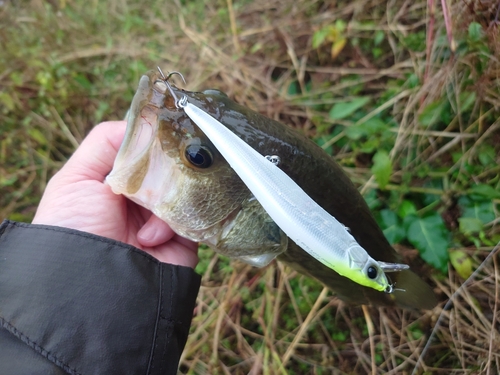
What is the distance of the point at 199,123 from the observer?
4.40 ft

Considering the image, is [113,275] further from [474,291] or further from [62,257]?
[474,291]

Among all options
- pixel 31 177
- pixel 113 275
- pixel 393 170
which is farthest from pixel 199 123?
pixel 31 177

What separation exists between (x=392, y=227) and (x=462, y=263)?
1.37ft

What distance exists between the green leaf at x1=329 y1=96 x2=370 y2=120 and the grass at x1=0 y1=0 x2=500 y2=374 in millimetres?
11

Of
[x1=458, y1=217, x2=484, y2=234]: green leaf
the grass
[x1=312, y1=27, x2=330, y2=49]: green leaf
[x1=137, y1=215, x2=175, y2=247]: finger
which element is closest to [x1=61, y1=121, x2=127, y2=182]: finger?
[x1=137, y1=215, x2=175, y2=247]: finger

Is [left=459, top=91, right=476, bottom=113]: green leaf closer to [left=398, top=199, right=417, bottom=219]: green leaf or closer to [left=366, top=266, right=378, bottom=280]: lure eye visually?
[left=398, top=199, right=417, bottom=219]: green leaf

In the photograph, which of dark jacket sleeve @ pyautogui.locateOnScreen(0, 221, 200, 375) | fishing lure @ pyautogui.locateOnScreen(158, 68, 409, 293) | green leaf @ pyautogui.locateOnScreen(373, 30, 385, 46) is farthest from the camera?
green leaf @ pyautogui.locateOnScreen(373, 30, 385, 46)

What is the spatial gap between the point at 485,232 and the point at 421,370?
886mm

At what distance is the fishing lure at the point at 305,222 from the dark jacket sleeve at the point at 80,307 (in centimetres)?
70

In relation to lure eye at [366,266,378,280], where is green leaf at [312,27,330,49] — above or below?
above

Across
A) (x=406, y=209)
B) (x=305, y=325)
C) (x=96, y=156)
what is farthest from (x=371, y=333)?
(x=96, y=156)

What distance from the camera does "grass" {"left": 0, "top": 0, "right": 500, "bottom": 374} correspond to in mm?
2135

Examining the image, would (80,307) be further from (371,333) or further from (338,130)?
(338,130)

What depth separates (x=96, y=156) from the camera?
1841 mm
